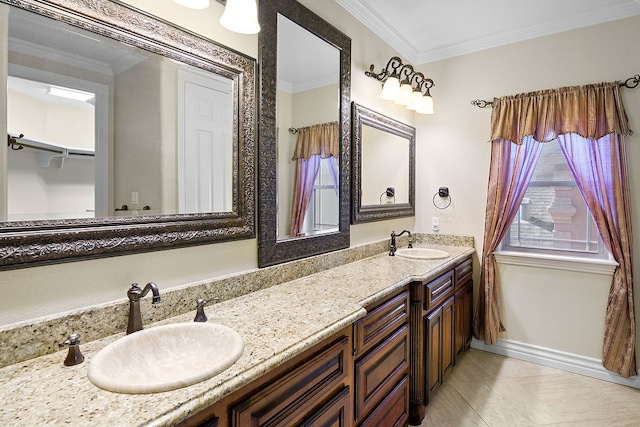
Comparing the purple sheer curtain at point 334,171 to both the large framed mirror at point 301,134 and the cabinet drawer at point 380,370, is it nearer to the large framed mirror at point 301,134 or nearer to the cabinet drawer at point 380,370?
the large framed mirror at point 301,134

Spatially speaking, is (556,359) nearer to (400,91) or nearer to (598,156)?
(598,156)

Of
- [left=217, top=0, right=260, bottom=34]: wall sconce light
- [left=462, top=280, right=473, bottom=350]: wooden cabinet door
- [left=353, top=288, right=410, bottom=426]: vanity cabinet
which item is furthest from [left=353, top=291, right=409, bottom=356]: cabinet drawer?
[left=217, top=0, right=260, bottom=34]: wall sconce light

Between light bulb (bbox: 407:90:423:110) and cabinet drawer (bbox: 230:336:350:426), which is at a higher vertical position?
light bulb (bbox: 407:90:423:110)

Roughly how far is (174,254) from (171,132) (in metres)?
0.49

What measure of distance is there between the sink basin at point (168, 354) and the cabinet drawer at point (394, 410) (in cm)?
82

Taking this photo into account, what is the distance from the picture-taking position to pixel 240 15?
4.26ft

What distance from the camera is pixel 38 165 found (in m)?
1.04

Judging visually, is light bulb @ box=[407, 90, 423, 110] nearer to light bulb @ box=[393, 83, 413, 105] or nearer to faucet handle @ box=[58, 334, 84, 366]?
light bulb @ box=[393, 83, 413, 105]

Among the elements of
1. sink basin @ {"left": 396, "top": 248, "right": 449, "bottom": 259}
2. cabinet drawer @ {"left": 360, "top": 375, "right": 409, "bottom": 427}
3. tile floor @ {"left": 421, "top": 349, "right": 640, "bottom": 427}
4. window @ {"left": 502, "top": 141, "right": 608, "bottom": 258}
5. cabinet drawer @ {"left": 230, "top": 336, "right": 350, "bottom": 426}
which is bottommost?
tile floor @ {"left": 421, "top": 349, "right": 640, "bottom": 427}

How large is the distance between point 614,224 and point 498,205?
0.75 m

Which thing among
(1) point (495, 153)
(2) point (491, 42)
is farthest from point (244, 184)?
(2) point (491, 42)

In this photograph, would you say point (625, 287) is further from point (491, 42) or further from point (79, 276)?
point (79, 276)

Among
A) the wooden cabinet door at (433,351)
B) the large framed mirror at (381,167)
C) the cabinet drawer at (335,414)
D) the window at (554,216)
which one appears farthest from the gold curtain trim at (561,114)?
the cabinet drawer at (335,414)

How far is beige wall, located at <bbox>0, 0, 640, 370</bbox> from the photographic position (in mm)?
1465
